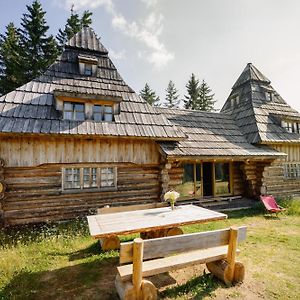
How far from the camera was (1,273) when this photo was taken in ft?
14.8

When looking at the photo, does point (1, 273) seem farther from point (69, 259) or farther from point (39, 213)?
point (39, 213)

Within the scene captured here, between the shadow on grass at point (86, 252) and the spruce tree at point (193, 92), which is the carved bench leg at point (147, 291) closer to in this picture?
the shadow on grass at point (86, 252)

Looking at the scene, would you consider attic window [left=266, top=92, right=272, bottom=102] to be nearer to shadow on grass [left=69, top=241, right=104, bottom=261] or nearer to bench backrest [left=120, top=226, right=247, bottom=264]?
bench backrest [left=120, top=226, right=247, bottom=264]

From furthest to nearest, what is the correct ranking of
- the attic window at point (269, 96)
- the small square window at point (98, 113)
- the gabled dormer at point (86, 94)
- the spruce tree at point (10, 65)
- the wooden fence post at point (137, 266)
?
the spruce tree at point (10, 65), the attic window at point (269, 96), the small square window at point (98, 113), the gabled dormer at point (86, 94), the wooden fence post at point (137, 266)

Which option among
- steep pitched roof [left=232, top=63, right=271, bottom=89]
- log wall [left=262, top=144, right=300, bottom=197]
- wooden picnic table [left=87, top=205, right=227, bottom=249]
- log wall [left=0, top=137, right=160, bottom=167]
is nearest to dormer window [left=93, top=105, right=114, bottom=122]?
log wall [left=0, top=137, right=160, bottom=167]

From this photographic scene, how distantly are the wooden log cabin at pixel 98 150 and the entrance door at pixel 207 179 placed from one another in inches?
2.0

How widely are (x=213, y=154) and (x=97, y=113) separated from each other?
17.4ft

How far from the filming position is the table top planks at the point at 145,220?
4.06 m

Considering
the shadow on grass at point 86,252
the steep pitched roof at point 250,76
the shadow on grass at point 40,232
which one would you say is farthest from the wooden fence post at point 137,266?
the steep pitched roof at point 250,76

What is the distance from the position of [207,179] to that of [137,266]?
9033mm

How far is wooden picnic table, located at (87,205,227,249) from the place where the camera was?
406cm

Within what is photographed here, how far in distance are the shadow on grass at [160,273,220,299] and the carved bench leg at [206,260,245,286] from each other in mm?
147

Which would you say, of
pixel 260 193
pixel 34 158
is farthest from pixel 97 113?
pixel 260 193

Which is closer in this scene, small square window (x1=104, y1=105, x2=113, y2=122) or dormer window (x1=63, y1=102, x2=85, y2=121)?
dormer window (x1=63, y1=102, x2=85, y2=121)
